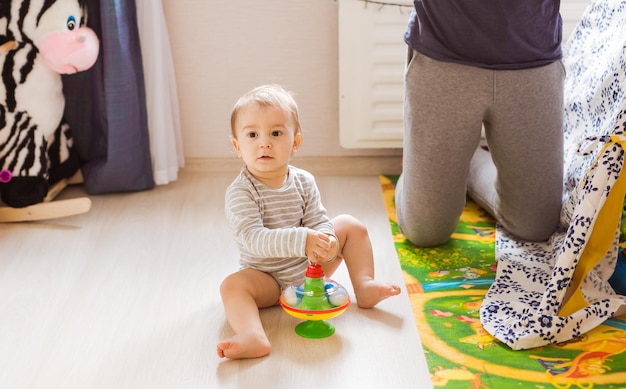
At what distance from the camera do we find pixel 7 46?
1.89 metres

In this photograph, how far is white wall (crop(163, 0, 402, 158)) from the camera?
2.17m

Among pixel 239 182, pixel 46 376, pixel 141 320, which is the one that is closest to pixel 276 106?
pixel 239 182

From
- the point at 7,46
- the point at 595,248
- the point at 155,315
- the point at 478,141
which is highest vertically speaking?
the point at 7,46

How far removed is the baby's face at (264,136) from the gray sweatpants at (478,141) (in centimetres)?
35

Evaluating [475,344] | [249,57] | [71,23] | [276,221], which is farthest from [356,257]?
[71,23]

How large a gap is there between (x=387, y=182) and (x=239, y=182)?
853mm

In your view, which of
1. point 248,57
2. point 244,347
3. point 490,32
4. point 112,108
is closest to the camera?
point 244,347

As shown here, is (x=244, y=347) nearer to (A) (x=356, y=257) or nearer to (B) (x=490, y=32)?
(A) (x=356, y=257)

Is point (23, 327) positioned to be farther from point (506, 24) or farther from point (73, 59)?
point (506, 24)

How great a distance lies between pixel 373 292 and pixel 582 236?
0.42 meters

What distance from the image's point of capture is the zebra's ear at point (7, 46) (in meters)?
1.89

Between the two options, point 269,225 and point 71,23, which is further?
point 71,23

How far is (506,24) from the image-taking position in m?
1.56

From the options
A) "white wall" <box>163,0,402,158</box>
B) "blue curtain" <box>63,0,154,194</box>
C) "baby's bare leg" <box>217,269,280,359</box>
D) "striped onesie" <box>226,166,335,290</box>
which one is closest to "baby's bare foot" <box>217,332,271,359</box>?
"baby's bare leg" <box>217,269,280,359</box>
